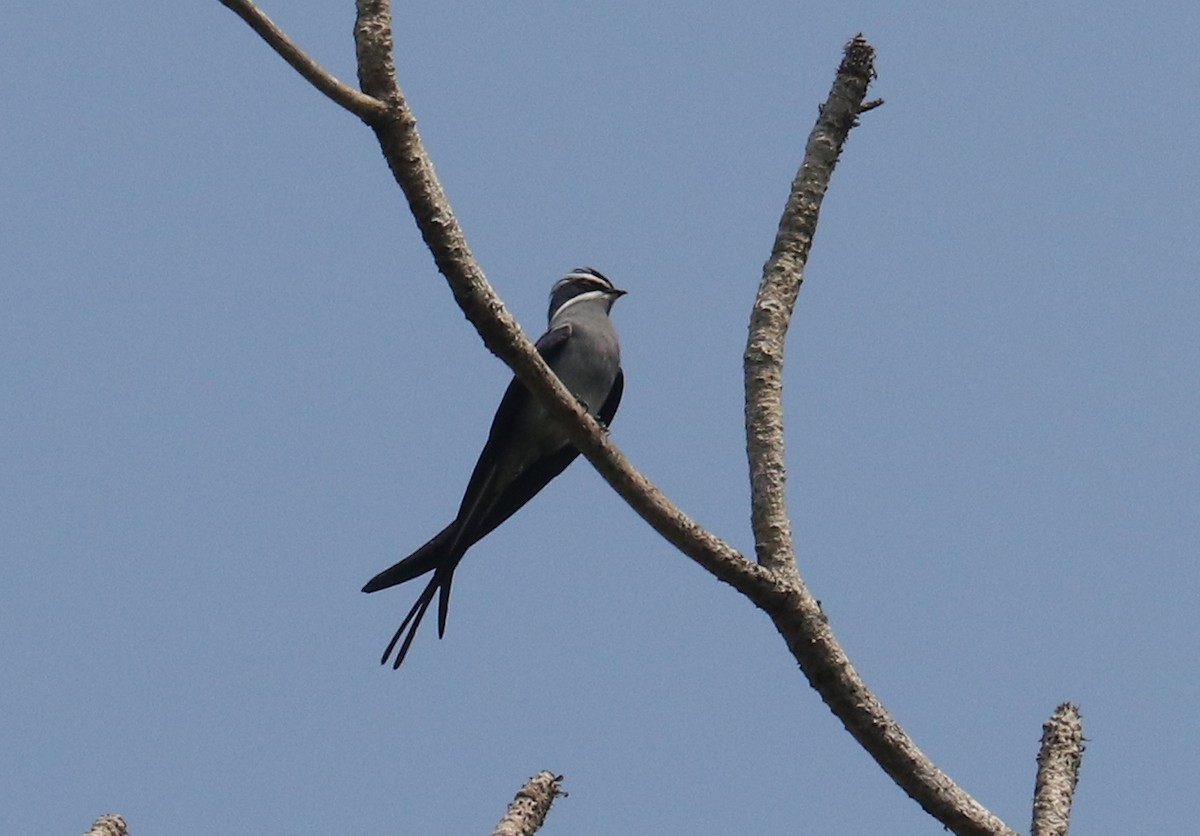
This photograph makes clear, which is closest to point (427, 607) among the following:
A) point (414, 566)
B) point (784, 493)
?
point (414, 566)

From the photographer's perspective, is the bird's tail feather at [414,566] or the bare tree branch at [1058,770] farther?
the bird's tail feather at [414,566]

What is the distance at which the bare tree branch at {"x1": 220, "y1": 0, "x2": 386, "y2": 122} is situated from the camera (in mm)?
5086

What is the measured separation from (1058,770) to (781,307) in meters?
1.88

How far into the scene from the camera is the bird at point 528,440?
7699mm

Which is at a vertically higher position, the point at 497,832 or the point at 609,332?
the point at 609,332

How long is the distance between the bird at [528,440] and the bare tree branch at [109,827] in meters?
2.63

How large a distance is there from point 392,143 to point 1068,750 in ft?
10.2

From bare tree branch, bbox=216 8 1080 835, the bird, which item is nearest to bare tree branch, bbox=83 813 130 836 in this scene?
bare tree branch, bbox=216 8 1080 835

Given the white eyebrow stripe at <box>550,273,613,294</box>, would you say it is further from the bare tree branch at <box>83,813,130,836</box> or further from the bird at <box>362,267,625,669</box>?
the bare tree branch at <box>83,813,130,836</box>

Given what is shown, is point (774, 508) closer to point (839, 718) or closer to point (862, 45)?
point (839, 718)

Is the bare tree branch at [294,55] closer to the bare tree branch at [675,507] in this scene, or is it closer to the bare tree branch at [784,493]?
the bare tree branch at [675,507]

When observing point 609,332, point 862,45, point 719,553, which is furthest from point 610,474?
point 609,332

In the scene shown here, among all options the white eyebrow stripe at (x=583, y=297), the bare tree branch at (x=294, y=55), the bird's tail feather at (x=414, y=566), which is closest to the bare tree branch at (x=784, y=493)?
the bare tree branch at (x=294, y=55)

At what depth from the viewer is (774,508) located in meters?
5.54
